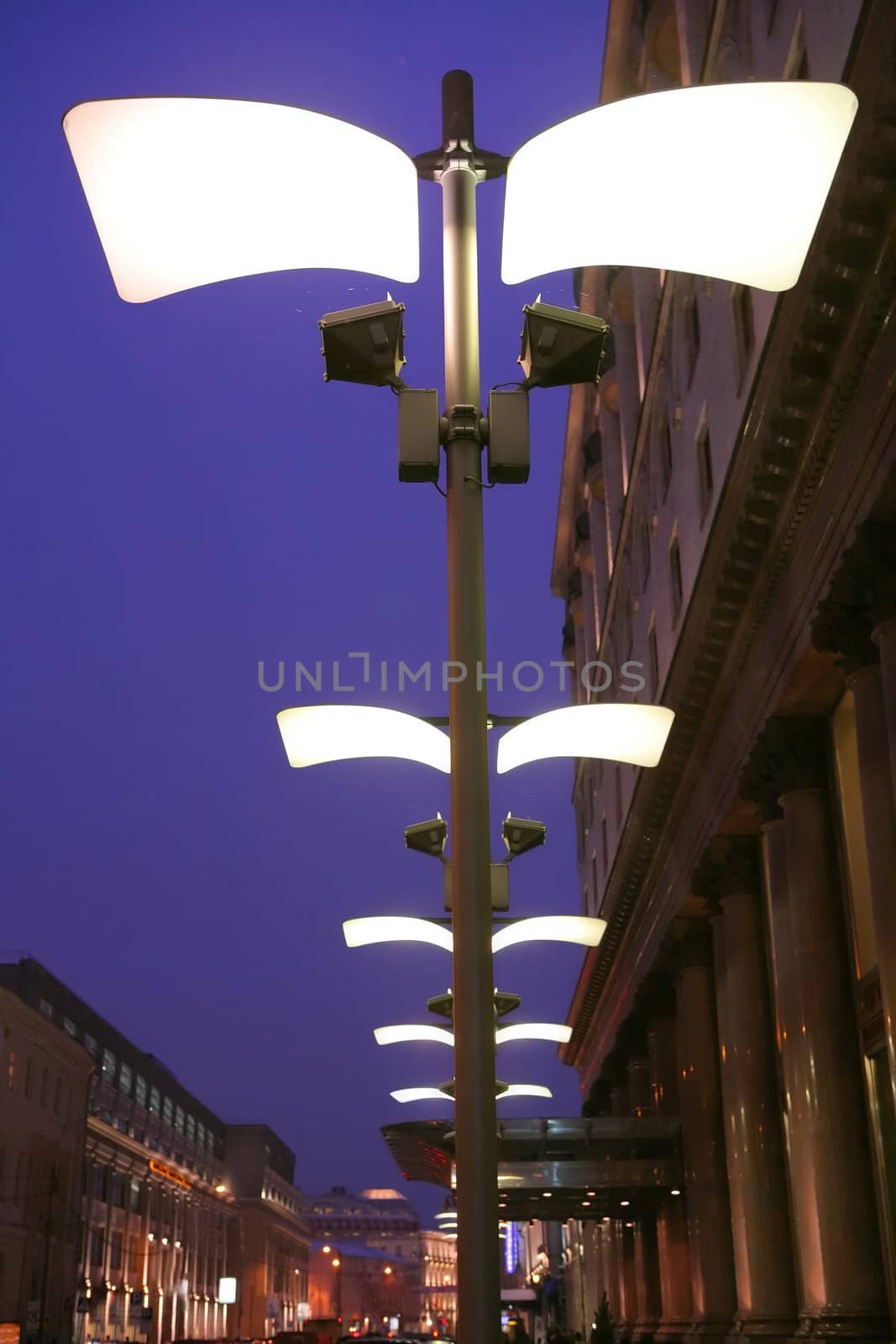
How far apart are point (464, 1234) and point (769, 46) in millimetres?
19867

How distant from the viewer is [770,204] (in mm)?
7625

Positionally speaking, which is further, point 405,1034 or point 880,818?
point 405,1034

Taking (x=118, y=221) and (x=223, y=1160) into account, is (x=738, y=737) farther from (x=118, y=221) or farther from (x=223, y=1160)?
(x=223, y=1160)

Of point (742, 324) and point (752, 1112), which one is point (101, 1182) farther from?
point (742, 324)

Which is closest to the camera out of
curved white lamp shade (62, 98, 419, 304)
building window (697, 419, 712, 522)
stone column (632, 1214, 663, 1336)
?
curved white lamp shade (62, 98, 419, 304)

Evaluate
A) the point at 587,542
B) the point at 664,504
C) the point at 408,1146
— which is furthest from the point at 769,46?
the point at 587,542

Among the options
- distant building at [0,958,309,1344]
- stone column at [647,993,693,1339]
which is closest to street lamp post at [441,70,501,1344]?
stone column at [647,993,693,1339]

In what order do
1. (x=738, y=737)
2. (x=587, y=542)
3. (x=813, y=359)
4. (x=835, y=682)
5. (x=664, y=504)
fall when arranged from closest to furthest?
(x=813, y=359)
(x=835, y=682)
(x=738, y=737)
(x=664, y=504)
(x=587, y=542)

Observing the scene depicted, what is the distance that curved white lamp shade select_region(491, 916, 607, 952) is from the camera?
73.2 ft

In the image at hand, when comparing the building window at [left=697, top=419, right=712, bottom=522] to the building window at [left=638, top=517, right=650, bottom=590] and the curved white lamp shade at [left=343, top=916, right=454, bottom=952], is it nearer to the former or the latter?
the building window at [left=638, top=517, right=650, bottom=590]

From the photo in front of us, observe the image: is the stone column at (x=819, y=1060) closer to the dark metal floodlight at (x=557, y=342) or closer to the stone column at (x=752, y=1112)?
the stone column at (x=752, y=1112)

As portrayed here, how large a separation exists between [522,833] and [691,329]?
17872mm

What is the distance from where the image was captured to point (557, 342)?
8258mm

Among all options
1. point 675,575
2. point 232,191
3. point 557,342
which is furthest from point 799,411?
point 675,575
